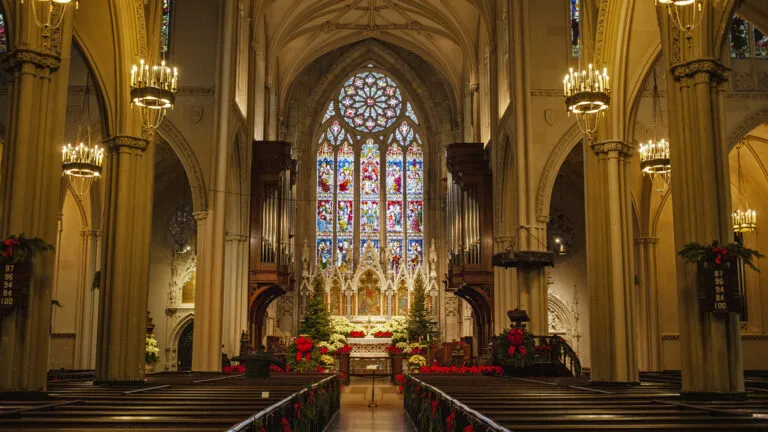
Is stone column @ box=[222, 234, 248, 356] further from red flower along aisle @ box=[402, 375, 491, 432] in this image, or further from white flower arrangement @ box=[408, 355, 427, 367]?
red flower along aisle @ box=[402, 375, 491, 432]

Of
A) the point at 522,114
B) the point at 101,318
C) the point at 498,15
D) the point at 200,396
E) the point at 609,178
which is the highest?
the point at 498,15

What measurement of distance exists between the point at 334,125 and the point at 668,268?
18823 millimetres

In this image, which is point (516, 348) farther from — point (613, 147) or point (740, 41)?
point (740, 41)

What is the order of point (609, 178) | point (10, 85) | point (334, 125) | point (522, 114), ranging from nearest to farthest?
point (10, 85)
point (609, 178)
point (522, 114)
point (334, 125)

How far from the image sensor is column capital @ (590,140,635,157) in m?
17.3

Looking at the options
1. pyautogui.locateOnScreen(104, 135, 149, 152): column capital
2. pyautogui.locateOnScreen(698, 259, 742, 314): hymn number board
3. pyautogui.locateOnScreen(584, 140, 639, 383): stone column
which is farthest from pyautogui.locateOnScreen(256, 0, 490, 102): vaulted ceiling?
pyautogui.locateOnScreen(698, 259, 742, 314): hymn number board

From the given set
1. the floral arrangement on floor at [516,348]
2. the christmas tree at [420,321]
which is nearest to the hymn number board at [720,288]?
the floral arrangement on floor at [516,348]

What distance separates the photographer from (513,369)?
764 inches

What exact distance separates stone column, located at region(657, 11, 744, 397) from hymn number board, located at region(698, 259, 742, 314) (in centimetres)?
23

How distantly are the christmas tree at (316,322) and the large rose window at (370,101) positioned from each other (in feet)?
33.1

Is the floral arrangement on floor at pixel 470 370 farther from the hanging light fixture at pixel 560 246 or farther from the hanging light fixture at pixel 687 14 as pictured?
the hanging light fixture at pixel 687 14

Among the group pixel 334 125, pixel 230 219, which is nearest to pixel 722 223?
pixel 230 219

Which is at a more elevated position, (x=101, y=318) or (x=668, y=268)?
(x=668, y=268)

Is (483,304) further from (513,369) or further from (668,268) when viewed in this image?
(513,369)
